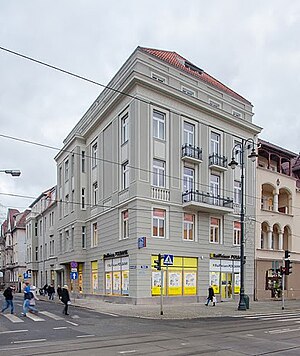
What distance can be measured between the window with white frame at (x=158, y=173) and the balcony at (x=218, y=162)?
15.6ft

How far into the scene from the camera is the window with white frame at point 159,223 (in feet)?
97.7

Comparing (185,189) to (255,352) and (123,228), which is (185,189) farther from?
(255,352)

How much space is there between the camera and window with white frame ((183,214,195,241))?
1244 inches

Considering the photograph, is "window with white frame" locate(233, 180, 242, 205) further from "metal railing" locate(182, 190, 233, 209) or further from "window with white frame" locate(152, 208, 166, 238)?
"window with white frame" locate(152, 208, 166, 238)

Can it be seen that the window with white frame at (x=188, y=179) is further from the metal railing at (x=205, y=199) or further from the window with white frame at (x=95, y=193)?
the window with white frame at (x=95, y=193)

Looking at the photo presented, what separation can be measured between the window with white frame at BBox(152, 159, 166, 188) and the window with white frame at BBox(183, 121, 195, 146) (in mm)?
3233

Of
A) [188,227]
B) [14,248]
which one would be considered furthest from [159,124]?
[14,248]

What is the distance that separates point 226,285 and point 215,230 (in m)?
4.48

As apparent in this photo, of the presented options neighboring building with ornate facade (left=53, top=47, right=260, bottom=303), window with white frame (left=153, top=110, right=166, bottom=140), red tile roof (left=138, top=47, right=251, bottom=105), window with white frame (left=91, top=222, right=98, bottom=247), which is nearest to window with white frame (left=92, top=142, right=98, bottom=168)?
neighboring building with ornate facade (left=53, top=47, right=260, bottom=303)

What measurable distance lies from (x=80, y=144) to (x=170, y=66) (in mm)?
12852

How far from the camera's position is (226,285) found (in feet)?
112

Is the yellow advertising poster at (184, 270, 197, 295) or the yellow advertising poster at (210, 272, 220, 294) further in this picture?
the yellow advertising poster at (210, 272, 220, 294)

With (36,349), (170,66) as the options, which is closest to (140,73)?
(170,66)

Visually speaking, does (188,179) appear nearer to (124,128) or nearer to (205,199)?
(205,199)
